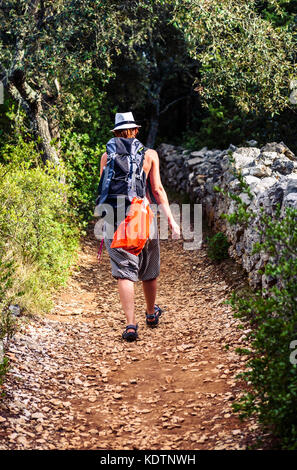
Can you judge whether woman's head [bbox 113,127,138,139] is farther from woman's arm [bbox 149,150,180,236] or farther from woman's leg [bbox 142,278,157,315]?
woman's leg [bbox 142,278,157,315]

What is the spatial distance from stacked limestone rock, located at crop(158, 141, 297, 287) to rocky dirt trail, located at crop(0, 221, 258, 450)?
51 centimetres

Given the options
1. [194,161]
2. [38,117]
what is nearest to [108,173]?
[38,117]

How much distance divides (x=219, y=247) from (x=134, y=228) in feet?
9.05

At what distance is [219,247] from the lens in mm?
7758

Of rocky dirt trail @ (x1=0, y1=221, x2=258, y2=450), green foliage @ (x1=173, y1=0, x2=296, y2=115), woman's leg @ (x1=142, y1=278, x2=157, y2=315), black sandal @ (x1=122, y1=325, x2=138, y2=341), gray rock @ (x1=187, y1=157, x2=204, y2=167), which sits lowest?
rocky dirt trail @ (x1=0, y1=221, x2=258, y2=450)

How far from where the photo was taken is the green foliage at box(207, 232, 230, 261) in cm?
771

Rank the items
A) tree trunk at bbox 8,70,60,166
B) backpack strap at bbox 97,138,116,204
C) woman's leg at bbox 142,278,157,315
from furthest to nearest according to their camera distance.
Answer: tree trunk at bbox 8,70,60,166 → woman's leg at bbox 142,278,157,315 → backpack strap at bbox 97,138,116,204

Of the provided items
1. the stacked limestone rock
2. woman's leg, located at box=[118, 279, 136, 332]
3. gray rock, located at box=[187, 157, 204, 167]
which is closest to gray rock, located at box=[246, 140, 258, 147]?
the stacked limestone rock

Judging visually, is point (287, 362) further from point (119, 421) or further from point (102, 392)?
point (102, 392)

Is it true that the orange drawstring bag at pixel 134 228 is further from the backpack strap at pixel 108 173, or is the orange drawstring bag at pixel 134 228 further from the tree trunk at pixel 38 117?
the tree trunk at pixel 38 117

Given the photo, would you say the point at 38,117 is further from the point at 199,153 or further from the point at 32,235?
the point at 199,153
